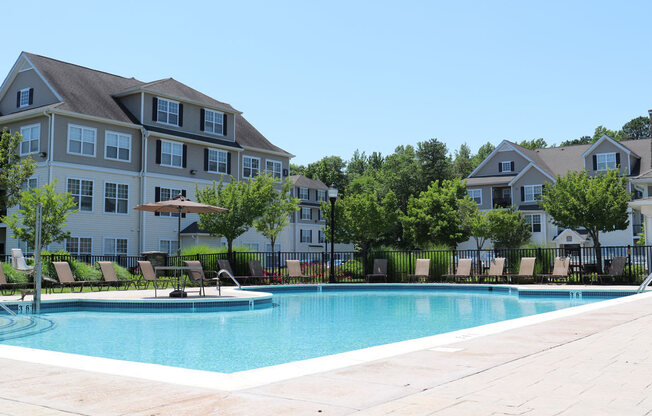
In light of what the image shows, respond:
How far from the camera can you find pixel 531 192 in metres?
45.6

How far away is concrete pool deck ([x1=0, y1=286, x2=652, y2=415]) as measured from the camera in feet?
12.8

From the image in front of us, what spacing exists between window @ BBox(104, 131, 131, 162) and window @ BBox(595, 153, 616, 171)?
110 feet

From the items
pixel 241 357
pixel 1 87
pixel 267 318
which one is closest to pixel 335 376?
pixel 241 357

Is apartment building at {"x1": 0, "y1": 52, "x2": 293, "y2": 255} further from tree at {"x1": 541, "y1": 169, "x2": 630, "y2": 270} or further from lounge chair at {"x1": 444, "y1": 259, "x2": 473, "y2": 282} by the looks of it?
tree at {"x1": 541, "y1": 169, "x2": 630, "y2": 270}

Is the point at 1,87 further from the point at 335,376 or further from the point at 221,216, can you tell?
the point at 335,376

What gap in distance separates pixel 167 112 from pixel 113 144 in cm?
372

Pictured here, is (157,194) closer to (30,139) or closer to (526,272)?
(30,139)

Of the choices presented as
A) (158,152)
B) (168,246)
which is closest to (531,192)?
(168,246)

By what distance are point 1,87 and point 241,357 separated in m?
29.1

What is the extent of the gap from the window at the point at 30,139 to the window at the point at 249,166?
40.4 feet

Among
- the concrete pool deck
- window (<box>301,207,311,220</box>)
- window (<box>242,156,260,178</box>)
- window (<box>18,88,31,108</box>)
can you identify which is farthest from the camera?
window (<box>301,207,311,220</box>)

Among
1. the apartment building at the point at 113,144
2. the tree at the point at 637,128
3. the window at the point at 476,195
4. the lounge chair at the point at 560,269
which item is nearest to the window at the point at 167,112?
the apartment building at the point at 113,144

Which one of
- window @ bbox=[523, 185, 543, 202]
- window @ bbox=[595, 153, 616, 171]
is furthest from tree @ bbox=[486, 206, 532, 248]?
window @ bbox=[595, 153, 616, 171]

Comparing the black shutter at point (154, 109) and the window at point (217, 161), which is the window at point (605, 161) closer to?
the window at point (217, 161)
